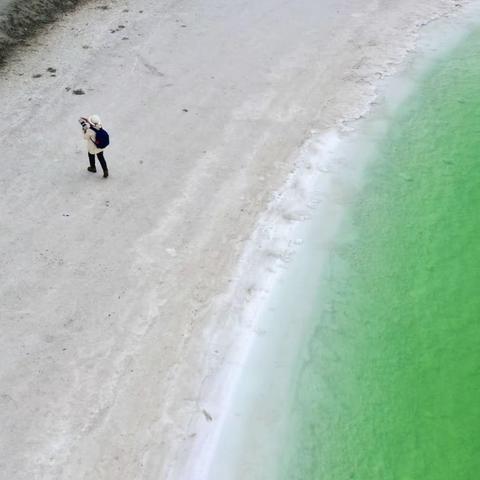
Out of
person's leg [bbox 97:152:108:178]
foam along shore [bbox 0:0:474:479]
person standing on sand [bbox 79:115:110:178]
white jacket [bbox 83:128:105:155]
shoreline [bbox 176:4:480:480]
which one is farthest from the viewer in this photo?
person's leg [bbox 97:152:108:178]

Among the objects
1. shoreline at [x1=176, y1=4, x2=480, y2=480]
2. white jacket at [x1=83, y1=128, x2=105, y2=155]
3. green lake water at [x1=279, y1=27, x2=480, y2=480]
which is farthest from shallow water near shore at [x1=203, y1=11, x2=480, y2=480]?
white jacket at [x1=83, y1=128, x2=105, y2=155]

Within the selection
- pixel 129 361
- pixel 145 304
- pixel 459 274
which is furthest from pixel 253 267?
pixel 459 274

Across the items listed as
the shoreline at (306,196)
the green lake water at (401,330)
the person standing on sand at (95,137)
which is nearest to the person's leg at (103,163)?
the person standing on sand at (95,137)

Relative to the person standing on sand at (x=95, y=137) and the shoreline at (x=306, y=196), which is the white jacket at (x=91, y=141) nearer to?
the person standing on sand at (x=95, y=137)

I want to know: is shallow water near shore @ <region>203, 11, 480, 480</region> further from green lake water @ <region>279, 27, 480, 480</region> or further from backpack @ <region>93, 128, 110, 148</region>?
backpack @ <region>93, 128, 110, 148</region>

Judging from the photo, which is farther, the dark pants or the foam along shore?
the dark pants

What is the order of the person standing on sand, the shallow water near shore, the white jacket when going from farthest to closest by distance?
1. the white jacket
2. the person standing on sand
3. the shallow water near shore

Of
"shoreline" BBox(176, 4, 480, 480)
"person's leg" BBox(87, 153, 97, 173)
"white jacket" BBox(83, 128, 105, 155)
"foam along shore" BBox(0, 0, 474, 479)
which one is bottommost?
"shoreline" BBox(176, 4, 480, 480)

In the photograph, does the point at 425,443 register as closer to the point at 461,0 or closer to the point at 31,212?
the point at 31,212
